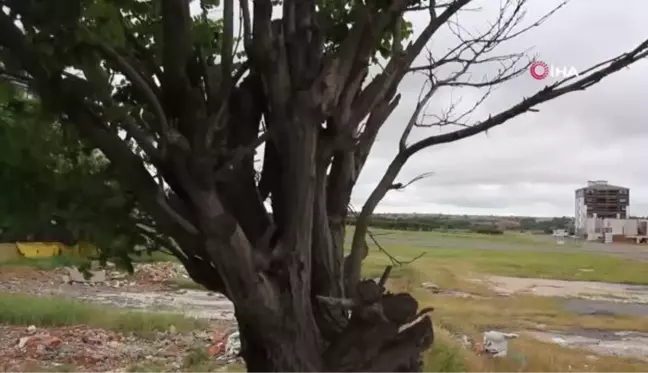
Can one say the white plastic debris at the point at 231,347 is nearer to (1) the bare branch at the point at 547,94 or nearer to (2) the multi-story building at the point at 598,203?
(2) the multi-story building at the point at 598,203

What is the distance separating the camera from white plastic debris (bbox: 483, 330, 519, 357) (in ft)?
5.72

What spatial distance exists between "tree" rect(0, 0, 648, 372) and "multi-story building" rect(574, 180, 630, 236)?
3.01ft

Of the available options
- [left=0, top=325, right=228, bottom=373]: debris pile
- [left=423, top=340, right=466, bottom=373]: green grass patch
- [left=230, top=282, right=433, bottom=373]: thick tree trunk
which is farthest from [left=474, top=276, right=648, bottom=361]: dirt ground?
[left=230, top=282, right=433, bottom=373]: thick tree trunk

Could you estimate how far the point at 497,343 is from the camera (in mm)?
1755

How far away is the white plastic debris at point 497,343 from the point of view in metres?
1.74

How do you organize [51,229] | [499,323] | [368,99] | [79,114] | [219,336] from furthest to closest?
[219,336], [499,323], [368,99], [51,229], [79,114]

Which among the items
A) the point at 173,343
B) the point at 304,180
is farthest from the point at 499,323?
the point at 304,180

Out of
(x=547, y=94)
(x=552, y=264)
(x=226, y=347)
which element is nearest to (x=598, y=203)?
(x=552, y=264)

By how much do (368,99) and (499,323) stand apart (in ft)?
3.79

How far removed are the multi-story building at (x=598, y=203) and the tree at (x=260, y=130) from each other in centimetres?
92

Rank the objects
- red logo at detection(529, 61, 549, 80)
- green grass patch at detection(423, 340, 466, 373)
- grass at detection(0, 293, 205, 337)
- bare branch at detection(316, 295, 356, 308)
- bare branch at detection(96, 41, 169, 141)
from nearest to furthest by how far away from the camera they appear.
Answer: bare branch at detection(96, 41, 169, 141) → bare branch at detection(316, 295, 356, 308) → red logo at detection(529, 61, 549, 80) → green grass patch at detection(423, 340, 466, 373) → grass at detection(0, 293, 205, 337)

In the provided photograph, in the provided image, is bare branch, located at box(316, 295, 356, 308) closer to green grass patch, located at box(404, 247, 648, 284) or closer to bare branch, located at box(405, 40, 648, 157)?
bare branch, located at box(405, 40, 648, 157)

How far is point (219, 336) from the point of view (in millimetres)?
1918

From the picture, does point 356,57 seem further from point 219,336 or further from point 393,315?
point 219,336
